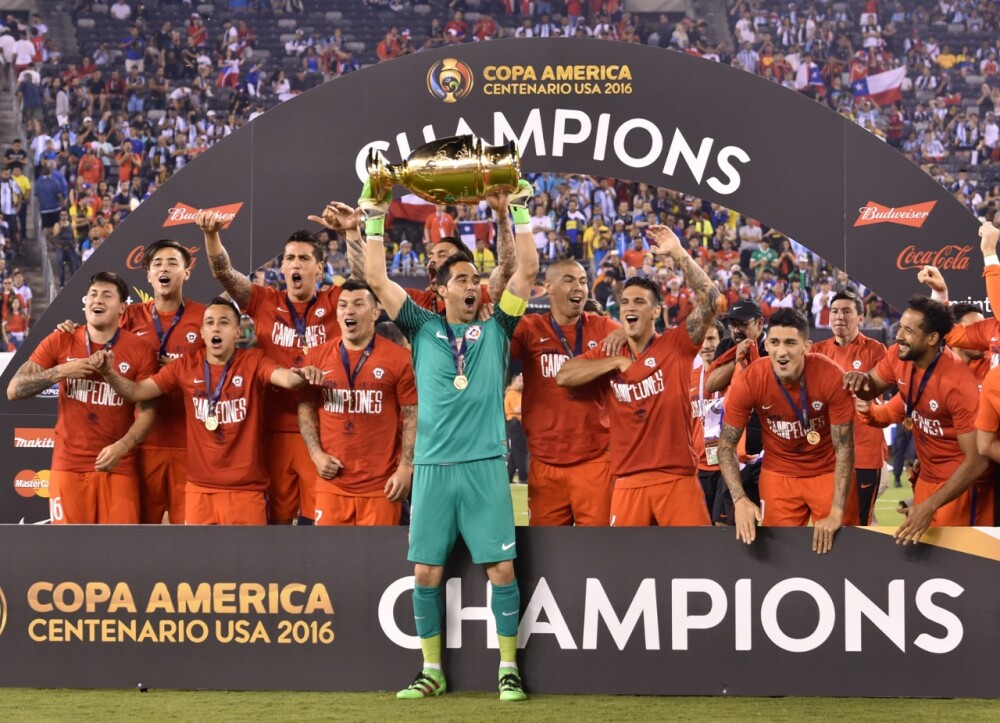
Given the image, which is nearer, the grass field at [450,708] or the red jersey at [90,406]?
the grass field at [450,708]

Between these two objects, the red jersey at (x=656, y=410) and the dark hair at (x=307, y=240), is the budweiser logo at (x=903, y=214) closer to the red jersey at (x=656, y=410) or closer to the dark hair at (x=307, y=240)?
the red jersey at (x=656, y=410)

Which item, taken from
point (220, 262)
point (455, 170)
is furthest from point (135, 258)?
point (455, 170)

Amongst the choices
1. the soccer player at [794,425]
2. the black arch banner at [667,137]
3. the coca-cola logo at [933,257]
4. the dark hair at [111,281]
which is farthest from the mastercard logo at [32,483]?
the coca-cola logo at [933,257]

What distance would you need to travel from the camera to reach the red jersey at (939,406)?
6758 mm

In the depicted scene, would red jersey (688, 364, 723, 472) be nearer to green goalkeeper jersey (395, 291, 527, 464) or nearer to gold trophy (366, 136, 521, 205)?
green goalkeeper jersey (395, 291, 527, 464)

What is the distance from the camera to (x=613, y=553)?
20.0 feet

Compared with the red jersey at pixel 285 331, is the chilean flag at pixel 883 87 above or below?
above

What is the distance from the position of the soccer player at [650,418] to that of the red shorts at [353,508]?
126 cm

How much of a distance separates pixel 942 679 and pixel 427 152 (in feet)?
11.6

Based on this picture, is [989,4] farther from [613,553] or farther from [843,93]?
[613,553]

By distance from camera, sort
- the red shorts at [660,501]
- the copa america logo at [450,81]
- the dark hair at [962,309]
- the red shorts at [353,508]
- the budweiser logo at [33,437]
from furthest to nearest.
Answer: the budweiser logo at [33,437]
the copa america logo at [450,81]
the dark hair at [962,309]
the red shorts at [353,508]
the red shorts at [660,501]

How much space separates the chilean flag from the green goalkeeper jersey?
76.2ft

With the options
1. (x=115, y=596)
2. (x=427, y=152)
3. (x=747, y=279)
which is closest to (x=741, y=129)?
(x=427, y=152)

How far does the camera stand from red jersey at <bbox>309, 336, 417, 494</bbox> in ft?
23.0
